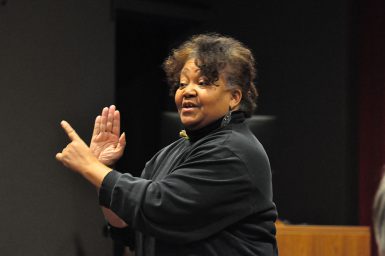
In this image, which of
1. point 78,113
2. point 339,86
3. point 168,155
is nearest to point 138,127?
point 78,113

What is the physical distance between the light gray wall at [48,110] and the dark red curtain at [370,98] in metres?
1.50

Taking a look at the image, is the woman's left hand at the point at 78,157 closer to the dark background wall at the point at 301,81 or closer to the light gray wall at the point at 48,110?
the light gray wall at the point at 48,110

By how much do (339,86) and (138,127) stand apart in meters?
1.95

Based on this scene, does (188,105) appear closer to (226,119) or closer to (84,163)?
(226,119)

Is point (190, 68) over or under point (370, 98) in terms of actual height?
over

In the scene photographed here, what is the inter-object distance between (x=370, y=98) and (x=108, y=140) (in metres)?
2.39

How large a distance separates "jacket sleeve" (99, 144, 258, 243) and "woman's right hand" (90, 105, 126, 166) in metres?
0.25

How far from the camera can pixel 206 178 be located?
139cm

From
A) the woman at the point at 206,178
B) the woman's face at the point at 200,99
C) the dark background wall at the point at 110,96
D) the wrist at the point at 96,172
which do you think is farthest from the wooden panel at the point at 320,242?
the wrist at the point at 96,172

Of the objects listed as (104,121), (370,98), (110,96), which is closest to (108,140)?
(104,121)

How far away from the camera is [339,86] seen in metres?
3.85

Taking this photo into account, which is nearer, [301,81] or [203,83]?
[203,83]

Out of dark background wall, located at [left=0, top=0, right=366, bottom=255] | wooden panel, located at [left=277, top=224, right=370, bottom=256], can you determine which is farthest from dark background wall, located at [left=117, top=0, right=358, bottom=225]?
wooden panel, located at [left=277, top=224, right=370, bottom=256]

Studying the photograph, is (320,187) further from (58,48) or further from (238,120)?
(238,120)
